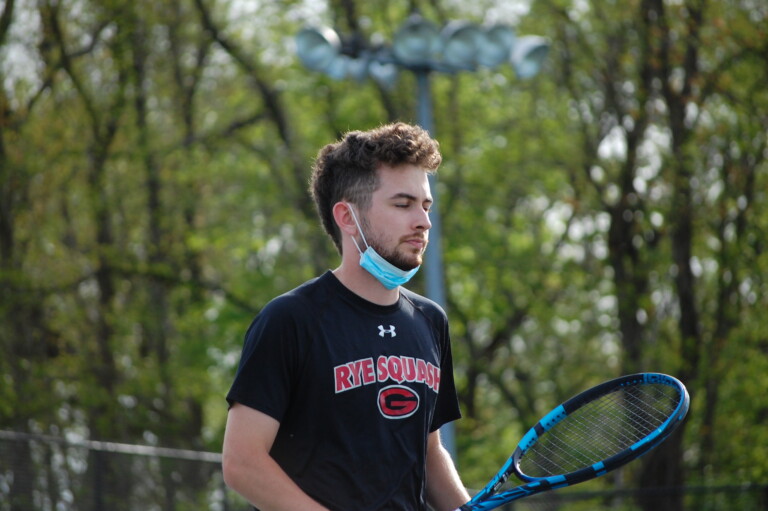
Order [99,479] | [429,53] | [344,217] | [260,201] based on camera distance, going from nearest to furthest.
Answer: [344,217] → [99,479] → [429,53] → [260,201]

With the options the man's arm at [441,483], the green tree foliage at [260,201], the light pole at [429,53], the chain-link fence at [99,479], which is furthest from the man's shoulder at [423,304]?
the green tree foliage at [260,201]

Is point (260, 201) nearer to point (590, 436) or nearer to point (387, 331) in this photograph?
point (590, 436)

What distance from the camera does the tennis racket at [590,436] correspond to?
12.1 ft

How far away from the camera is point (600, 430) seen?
4.02 m

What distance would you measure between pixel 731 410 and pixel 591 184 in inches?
177

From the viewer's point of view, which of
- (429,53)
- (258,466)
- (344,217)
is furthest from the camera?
(429,53)

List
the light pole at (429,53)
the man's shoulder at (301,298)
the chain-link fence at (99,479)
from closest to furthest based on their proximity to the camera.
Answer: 1. the man's shoulder at (301,298)
2. the chain-link fence at (99,479)
3. the light pole at (429,53)

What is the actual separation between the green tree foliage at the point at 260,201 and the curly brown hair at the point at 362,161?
1182 centimetres

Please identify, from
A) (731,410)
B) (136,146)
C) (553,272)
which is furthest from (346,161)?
(136,146)

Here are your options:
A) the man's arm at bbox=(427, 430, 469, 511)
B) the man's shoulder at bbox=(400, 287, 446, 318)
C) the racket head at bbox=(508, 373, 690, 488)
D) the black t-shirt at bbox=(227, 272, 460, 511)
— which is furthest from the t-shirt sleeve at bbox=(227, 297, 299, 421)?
the racket head at bbox=(508, 373, 690, 488)

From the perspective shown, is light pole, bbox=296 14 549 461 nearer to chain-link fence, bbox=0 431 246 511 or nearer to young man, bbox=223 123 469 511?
chain-link fence, bbox=0 431 246 511

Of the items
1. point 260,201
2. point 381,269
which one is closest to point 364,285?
point 381,269

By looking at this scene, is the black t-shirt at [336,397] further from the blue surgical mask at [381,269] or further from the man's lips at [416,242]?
the man's lips at [416,242]

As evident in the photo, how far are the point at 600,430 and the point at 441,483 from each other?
641 millimetres
